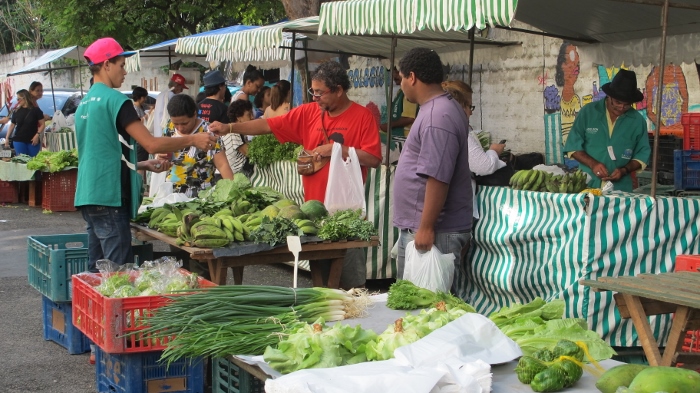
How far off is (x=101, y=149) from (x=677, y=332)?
379 cm

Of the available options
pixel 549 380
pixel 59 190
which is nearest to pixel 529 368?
pixel 549 380

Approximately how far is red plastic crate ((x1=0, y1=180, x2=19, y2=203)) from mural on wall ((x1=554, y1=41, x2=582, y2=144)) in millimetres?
10528

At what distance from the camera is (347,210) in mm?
6715

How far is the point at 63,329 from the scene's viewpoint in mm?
6773

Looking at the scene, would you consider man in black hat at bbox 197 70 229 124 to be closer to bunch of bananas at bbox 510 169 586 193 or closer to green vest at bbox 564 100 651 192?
green vest at bbox 564 100 651 192

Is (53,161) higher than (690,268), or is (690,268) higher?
(53,161)

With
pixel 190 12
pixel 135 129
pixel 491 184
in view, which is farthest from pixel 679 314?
pixel 190 12

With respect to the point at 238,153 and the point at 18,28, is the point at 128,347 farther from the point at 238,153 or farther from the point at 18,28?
the point at 18,28

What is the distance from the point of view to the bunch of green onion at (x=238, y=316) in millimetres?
3859

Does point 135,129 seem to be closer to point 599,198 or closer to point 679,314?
point 599,198

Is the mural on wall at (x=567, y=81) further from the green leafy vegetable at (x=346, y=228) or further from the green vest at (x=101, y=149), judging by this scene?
the green vest at (x=101, y=149)

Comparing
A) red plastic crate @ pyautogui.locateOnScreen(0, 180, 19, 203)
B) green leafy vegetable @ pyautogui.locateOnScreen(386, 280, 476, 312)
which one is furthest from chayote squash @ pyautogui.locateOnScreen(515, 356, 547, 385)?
red plastic crate @ pyautogui.locateOnScreen(0, 180, 19, 203)

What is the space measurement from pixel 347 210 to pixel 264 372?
327cm

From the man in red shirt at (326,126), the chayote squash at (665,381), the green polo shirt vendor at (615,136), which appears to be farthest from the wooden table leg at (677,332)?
the green polo shirt vendor at (615,136)
